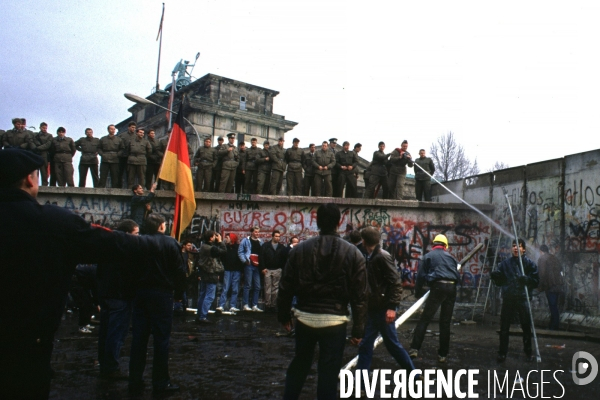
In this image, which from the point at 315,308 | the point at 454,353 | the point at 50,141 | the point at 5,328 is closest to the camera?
the point at 5,328

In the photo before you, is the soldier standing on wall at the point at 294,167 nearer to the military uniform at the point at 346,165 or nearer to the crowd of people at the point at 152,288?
the military uniform at the point at 346,165

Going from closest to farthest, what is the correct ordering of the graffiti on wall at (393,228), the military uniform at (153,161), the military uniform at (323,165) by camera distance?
1. the military uniform at (153,161)
2. the graffiti on wall at (393,228)
3. the military uniform at (323,165)

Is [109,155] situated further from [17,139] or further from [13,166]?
[13,166]

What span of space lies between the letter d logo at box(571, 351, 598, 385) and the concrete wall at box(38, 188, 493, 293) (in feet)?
24.0

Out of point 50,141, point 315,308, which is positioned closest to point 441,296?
point 315,308

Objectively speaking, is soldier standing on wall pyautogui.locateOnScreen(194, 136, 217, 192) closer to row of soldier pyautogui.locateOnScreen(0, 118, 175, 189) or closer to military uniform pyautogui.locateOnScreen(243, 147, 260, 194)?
military uniform pyautogui.locateOnScreen(243, 147, 260, 194)

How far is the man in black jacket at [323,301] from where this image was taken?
13.9ft

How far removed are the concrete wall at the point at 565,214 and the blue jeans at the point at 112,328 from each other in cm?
1096

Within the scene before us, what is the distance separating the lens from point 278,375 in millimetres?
6734

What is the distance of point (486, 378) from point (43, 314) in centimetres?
603

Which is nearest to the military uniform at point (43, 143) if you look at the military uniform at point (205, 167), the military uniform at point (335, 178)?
the military uniform at point (205, 167)

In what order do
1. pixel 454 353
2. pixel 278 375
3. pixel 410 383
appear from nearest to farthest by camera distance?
1. pixel 410 383
2. pixel 278 375
3. pixel 454 353

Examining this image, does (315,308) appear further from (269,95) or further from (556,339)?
(269,95)

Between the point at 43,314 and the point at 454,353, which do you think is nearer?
the point at 43,314
